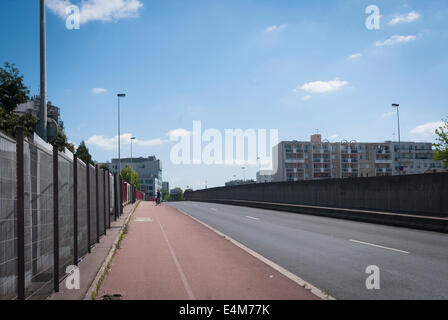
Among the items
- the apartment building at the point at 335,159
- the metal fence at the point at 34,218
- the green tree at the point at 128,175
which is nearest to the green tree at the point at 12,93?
the metal fence at the point at 34,218

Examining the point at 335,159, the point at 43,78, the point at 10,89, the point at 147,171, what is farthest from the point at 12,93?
the point at 147,171

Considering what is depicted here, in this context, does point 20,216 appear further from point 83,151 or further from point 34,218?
point 83,151

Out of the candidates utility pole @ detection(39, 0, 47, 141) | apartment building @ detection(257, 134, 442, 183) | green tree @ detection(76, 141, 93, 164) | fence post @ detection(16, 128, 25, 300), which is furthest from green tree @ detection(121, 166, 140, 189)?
fence post @ detection(16, 128, 25, 300)

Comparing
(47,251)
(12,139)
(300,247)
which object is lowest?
(300,247)

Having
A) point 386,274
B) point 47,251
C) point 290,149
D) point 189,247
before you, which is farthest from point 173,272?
point 290,149

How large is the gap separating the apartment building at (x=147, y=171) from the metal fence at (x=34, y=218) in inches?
6675

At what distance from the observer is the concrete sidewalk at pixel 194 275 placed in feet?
19.6

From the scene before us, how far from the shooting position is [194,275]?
24.0 feet

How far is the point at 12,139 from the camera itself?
416cm

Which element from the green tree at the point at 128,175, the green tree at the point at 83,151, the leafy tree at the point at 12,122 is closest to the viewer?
the leafy tree at the point at 12,122

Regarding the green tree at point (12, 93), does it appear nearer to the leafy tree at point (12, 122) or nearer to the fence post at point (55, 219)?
the leafy tree at point (12, 122)

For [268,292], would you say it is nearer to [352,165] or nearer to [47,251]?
[47,251]
